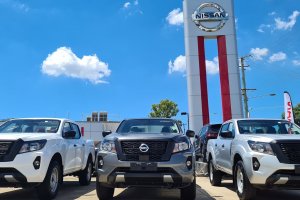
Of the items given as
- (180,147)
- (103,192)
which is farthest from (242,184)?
(103,192)

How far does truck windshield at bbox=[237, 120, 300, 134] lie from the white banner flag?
15563mm

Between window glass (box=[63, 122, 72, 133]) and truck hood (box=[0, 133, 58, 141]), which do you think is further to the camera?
window glass (box=[63, 122, 72, 133])

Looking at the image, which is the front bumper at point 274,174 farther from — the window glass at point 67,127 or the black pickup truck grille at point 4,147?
the window glass at point 67,127

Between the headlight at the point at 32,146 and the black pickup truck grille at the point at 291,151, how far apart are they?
476 centimetres

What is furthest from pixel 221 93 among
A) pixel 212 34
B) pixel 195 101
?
pixel 212 34

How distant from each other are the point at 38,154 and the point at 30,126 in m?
2.01

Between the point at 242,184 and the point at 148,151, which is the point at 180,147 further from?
the point at 242,184

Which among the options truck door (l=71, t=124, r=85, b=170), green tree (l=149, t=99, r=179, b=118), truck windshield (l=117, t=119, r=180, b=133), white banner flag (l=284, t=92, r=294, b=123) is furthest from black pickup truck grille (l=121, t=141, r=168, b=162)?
green tree (l=149, t=99, r=179, b=118)

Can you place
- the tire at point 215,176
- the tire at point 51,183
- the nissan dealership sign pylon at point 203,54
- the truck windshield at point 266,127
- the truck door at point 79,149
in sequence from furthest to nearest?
the nissan dealership sign pylon at point 203,54, the tire at point 215,176, the truck door at point 79,149, the truck windshield at point 266,127, the tire at point 51,183

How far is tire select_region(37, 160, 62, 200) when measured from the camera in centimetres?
817

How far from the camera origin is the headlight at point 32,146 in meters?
7.86

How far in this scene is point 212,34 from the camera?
2725 centimetres

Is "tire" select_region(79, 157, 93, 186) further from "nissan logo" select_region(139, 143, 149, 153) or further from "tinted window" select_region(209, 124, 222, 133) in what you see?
"tinted window" select_region(209, 124, 222, 133)

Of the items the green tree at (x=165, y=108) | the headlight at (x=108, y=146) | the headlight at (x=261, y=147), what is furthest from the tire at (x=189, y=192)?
the green tree at (x=165, y=108)
